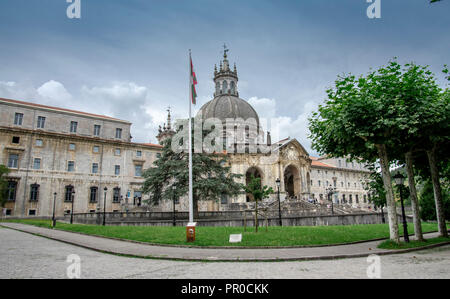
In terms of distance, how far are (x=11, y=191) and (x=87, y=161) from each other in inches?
404

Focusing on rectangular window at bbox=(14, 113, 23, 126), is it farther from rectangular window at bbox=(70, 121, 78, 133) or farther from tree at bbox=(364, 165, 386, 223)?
tree at bbox=(364, 165, 386, 223)

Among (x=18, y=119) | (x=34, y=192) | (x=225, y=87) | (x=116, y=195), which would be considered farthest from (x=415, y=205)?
(x=225, y=87)

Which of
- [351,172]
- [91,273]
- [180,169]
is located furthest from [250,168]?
[91,273]

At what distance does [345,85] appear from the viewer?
45.6 feet

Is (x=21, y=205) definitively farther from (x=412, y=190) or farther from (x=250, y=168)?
(x=412, y=190)

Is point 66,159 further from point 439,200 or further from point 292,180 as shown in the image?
→ point 439,200

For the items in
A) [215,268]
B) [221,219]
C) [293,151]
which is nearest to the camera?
[215,268]

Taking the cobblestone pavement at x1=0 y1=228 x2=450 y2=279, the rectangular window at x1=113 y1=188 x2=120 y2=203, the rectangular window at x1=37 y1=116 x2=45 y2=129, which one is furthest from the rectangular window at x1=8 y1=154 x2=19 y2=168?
the cobblestone pavement at x1=0 y1=228 x2=450 y2=279

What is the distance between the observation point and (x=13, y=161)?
38.6m

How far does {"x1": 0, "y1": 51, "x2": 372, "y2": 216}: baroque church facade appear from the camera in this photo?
38.9 m

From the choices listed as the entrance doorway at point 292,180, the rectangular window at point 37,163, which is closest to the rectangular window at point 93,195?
the rectangular window at point 37,163

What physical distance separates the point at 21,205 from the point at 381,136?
141 ft

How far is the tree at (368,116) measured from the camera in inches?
490

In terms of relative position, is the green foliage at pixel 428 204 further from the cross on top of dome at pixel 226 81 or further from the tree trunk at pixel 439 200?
the cross on top of dome at pixel 226 81
